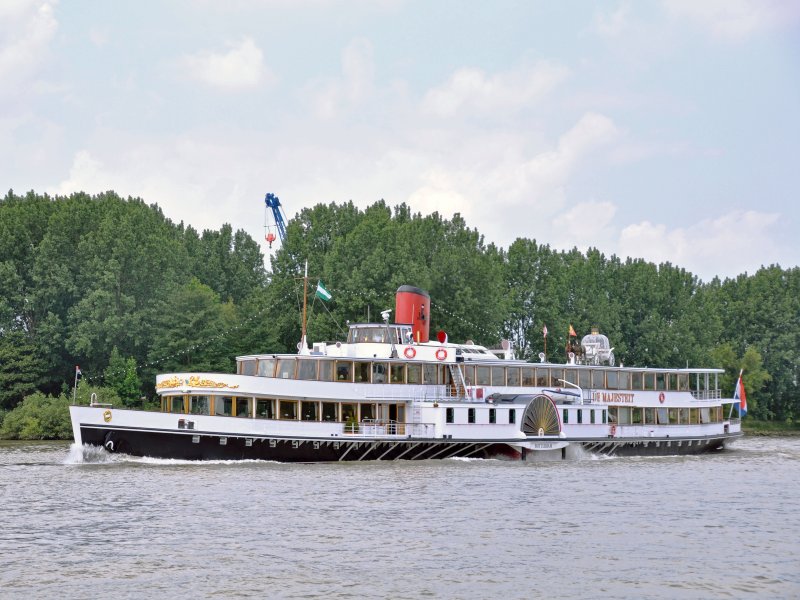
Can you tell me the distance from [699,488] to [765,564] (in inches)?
597

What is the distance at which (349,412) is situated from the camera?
4991 centimetres

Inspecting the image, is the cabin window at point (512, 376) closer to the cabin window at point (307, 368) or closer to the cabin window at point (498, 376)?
the cabin window at point (498, 376)

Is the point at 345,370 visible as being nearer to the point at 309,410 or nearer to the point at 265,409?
the point at 309,410

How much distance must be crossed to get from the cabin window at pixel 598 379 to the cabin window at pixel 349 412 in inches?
598

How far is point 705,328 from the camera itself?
103m

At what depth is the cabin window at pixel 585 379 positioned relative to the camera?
5781 cm

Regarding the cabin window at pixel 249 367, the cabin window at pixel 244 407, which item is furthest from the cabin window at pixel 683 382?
the cabin window at pixel 244 407

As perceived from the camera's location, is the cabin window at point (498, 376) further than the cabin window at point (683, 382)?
No

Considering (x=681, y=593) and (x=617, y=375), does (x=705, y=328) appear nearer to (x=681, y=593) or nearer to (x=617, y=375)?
(x=617, y=375)

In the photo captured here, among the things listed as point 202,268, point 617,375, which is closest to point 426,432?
point 617,375

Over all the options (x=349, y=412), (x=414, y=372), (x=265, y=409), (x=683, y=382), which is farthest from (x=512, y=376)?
(x=265, y=409)

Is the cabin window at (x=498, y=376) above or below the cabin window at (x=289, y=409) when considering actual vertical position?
above

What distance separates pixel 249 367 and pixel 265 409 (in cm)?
286

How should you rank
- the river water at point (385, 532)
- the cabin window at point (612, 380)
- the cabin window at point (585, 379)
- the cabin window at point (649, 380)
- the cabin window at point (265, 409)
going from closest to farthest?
the river water at point (385, 532) < the cabin window at point (265, 409) < the cabin window at point (585, 379) < the cabin window at point (612, 380) < the cabin window at point (649, 380)
